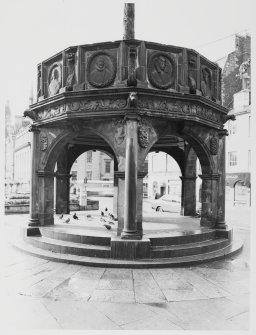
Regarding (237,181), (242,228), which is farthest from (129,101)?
(237,181)

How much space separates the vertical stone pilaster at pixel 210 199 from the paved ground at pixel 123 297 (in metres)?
2.46

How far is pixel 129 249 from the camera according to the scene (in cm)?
688

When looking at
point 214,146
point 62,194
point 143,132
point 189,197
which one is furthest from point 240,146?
point 143,132

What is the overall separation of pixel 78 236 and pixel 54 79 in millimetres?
4828

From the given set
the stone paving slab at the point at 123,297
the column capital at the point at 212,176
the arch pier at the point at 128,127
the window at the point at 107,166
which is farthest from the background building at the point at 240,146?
the window at the point at 107,166

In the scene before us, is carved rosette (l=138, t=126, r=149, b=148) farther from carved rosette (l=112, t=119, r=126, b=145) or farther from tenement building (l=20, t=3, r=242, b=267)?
carved rosette (l=112, t=119, r=126, b=145)

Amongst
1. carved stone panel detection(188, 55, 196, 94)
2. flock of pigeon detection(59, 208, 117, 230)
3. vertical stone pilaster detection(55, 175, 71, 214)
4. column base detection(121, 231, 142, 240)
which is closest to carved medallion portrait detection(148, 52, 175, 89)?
carved stone panel detection(188, 55, 196, 94)

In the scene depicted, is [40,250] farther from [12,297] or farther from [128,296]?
[128,296]

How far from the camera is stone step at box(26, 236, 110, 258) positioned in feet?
22.8

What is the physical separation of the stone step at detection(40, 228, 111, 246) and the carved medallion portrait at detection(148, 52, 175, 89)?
14.5 ft

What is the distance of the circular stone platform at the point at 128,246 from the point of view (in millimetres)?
6816

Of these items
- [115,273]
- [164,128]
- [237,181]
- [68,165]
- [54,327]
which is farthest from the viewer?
[237,181]

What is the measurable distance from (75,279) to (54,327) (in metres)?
1.74

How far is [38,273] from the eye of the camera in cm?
612
